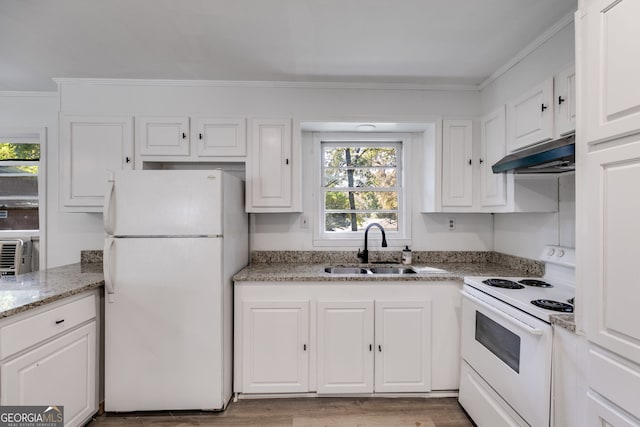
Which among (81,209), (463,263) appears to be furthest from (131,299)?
(463,263)

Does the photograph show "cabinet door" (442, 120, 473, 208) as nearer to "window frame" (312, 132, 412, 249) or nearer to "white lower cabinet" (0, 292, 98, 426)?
"window frame" (312, 132, 412, 249)

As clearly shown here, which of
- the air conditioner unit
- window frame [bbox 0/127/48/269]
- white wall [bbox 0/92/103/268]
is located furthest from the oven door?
the air conditioner unit

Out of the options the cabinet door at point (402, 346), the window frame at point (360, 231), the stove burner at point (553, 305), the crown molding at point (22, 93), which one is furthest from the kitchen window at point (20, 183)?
the stove burner at point (553, 305)

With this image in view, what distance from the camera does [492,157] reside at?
91.1 inches

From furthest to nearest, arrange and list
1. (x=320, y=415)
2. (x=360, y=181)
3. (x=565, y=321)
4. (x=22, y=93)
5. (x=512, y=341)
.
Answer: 1. (x=360, y=181)
2. (x=22, y=93)
3. (x=320, y=415)
4. (x=512, y=341)
5. (x=565, y=321)

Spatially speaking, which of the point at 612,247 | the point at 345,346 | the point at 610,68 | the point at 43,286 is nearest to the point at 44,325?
the point at 43,286

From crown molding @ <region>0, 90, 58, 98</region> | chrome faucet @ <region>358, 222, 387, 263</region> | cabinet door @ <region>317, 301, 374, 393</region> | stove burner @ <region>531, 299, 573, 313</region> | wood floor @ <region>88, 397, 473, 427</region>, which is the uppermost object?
crown molding @ <region>0, 90, 58, 98</region>

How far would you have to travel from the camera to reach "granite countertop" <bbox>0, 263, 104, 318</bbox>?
146 centimetres

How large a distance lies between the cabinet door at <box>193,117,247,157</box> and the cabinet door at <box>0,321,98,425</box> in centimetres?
142

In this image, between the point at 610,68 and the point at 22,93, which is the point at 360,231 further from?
the point at 22,93

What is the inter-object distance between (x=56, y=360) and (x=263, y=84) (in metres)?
2.22

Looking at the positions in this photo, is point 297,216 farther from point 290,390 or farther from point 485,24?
point 485,24

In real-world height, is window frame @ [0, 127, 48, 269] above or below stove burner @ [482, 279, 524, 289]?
above

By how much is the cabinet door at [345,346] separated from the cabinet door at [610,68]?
1.57m
